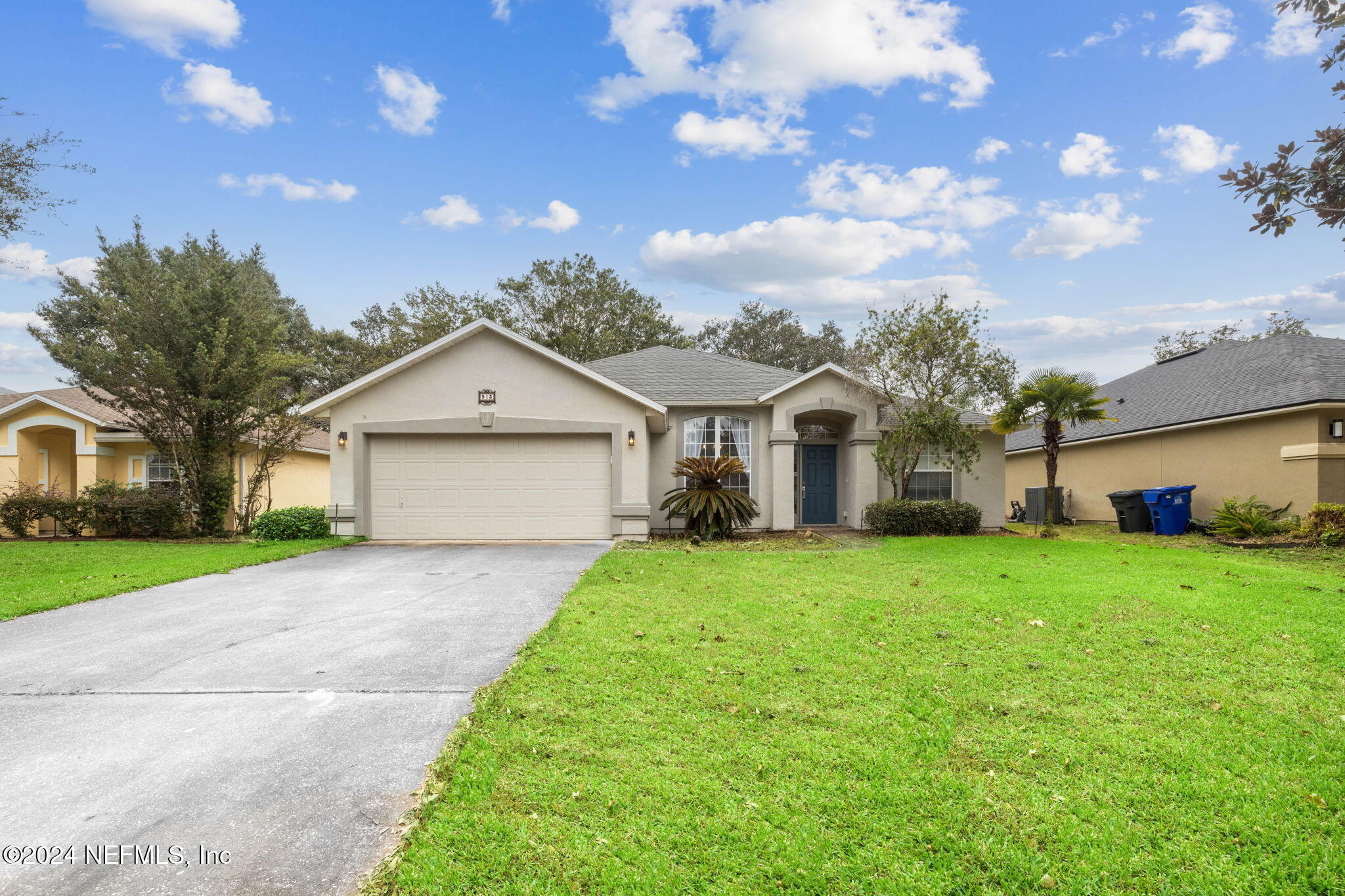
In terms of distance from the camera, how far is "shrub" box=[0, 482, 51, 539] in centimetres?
1436

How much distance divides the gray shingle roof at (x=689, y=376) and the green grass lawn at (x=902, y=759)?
9410mm

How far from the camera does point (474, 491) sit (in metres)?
13.3

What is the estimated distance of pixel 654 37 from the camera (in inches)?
532

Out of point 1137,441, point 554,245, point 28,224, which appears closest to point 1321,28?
point 28,224

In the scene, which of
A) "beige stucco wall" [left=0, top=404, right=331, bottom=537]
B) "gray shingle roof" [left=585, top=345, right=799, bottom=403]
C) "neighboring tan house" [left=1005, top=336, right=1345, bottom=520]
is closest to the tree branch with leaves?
"gray shingle roof" [left=585, top=345, right=799, bottom=403]

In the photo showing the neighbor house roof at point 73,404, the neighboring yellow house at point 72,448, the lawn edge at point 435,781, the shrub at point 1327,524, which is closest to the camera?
the lawn edge at point 435,781

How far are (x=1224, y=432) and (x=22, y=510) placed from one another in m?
A: 27.7

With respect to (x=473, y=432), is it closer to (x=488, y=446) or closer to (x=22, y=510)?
(x=488, y=446)

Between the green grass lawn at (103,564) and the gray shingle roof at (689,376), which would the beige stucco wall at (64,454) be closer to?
the green grass lawn at (103,564)

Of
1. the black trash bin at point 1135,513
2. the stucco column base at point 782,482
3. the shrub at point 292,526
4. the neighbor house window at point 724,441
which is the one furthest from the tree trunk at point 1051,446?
the shrub at point 292,526

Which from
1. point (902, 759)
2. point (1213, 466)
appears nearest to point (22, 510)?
point (902, 759)

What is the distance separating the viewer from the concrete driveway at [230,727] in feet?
8.29

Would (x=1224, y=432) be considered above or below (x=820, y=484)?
above

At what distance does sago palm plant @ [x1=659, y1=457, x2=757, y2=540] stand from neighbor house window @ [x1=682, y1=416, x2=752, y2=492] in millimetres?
1758
